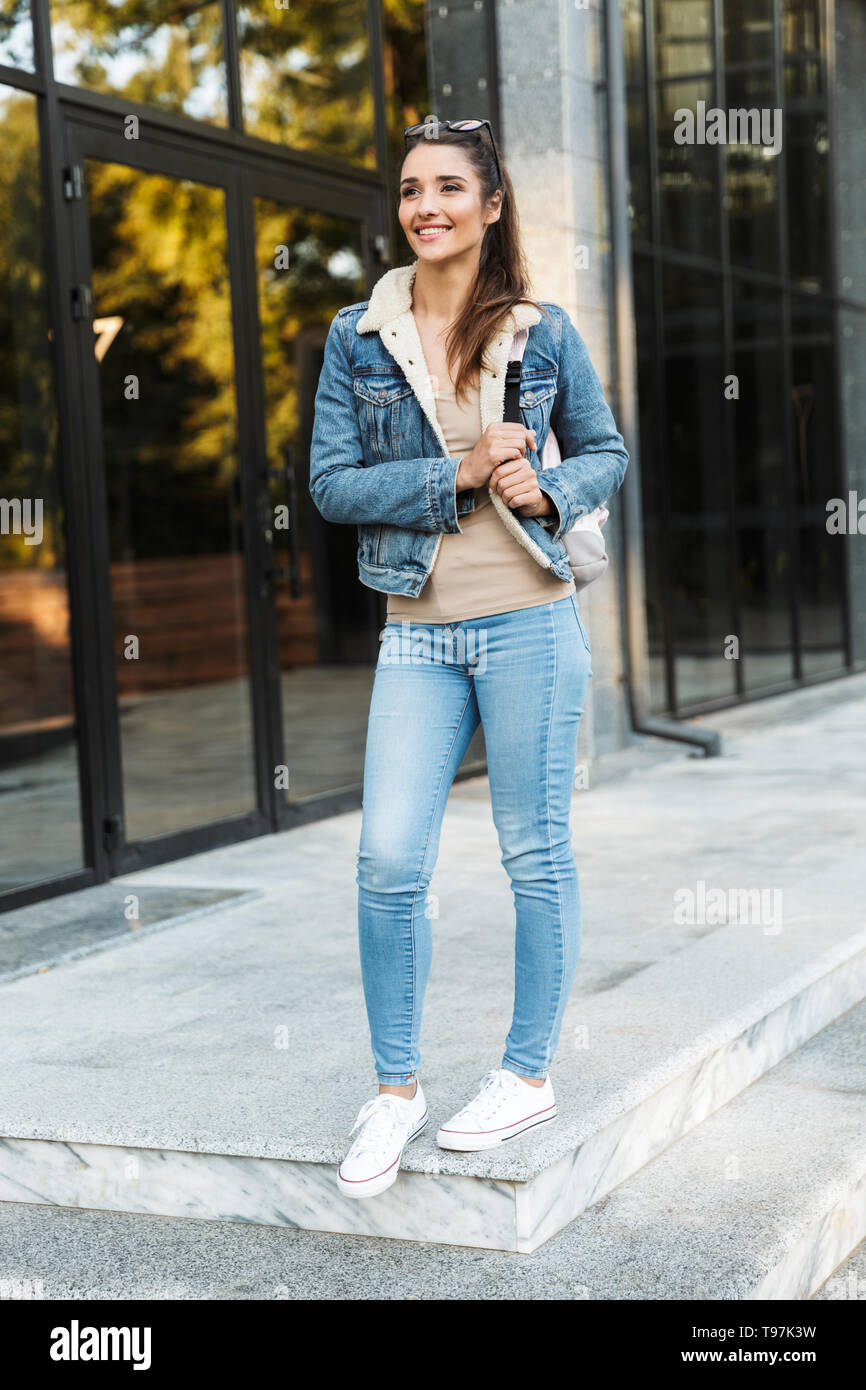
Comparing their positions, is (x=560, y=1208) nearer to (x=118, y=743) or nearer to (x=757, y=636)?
(x=118, y=743)

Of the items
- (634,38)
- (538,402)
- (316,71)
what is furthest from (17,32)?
(634,38)

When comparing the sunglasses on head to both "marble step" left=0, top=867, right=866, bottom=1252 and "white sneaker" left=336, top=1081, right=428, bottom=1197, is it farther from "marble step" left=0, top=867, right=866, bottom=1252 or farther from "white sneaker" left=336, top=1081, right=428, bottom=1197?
"marble step" left=0, top=867, right=866, bottom=1252

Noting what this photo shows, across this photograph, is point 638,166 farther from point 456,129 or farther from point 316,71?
point 456,129

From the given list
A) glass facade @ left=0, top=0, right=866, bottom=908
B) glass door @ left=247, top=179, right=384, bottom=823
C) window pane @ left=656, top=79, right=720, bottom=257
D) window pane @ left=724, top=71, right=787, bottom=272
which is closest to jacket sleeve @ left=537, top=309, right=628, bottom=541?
glass facade @ left=0, top=0, right=866, bottom=908

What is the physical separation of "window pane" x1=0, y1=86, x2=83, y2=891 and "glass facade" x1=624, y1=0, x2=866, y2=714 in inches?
137

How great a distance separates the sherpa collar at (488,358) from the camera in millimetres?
2689

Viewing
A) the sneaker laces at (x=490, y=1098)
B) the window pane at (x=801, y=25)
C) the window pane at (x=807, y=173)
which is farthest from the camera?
the window pane at (x=807, y=173)

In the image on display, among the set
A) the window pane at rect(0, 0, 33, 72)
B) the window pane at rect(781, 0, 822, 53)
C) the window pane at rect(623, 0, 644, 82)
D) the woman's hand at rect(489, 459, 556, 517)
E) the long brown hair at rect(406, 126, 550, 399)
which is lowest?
the woman's hand at rect(489, 459, 556, 517)

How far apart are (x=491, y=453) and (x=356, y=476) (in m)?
0.27

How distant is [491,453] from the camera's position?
2.58 meters

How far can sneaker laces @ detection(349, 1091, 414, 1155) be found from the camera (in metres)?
2.73

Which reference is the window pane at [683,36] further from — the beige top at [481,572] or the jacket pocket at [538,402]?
the beige top at [481,572]

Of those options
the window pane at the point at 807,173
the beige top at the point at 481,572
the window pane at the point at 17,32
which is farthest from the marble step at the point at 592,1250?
the window pane at the point at 807,173
